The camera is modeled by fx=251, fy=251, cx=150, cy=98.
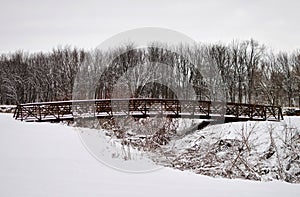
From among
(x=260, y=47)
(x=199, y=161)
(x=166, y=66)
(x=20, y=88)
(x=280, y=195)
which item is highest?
(x=260, y=47)

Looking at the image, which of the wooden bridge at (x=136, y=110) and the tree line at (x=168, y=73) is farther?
the tree line at (x=168, y=73)

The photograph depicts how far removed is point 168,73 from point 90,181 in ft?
117

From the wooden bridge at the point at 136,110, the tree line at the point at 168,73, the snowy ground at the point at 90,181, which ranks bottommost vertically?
the snowy ground at the point at 90,181

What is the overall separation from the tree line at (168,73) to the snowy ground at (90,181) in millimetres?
27809

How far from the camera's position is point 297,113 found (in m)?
23.7

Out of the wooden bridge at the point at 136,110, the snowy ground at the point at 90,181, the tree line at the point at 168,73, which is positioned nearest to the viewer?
the snowy ground at the point at 90,181

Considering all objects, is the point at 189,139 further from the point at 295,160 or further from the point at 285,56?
the point at 285,56

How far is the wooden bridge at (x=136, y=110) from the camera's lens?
16.6 metres

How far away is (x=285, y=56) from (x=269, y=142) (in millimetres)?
31983

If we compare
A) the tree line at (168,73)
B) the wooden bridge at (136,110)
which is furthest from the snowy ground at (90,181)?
the tree line at (168,73)

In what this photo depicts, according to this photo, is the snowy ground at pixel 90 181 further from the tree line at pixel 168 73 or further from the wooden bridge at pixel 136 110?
the tree line at pixel 168 73

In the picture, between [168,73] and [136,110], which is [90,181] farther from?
[168,73]

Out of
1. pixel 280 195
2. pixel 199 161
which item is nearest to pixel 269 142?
pixel 199 161

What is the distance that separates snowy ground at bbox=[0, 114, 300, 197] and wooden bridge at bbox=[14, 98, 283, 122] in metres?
11.0
